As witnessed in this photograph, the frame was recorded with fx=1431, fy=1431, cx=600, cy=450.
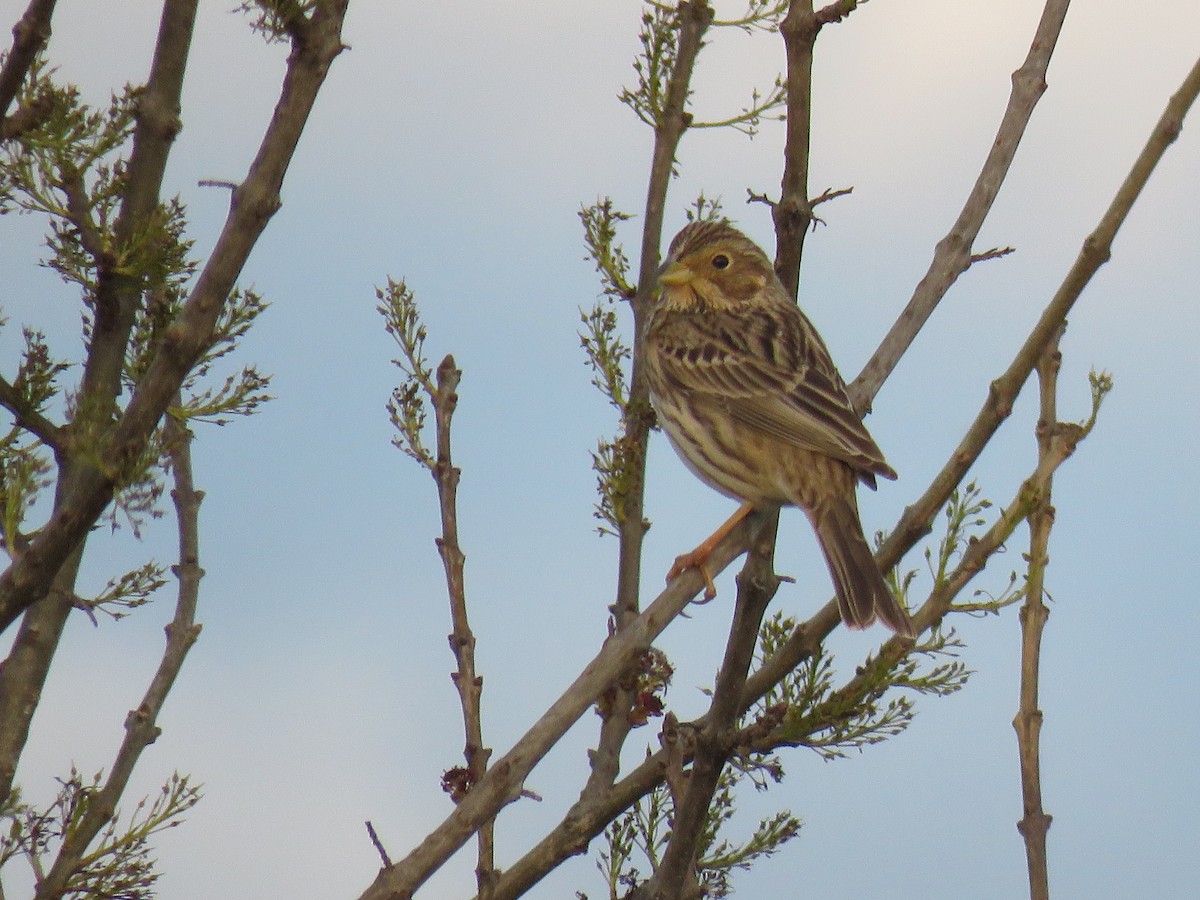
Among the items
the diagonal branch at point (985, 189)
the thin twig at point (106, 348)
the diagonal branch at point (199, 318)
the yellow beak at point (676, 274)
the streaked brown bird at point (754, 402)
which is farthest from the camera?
the yellow beak at point (676, 274)

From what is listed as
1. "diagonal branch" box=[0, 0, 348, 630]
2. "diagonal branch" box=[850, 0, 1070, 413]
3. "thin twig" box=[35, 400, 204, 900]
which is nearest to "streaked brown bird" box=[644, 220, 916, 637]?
"diagonal branch" box=[850, 0, 1070, 413]

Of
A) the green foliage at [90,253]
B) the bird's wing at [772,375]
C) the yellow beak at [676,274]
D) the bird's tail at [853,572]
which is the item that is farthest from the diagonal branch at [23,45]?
the yellow beak at [676,274]

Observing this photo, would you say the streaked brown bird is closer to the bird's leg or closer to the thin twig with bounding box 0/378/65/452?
the bird's leg

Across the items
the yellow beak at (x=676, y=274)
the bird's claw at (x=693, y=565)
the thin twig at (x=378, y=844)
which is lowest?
the thin twig at (x=378, y=844)

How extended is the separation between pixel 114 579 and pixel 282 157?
1642 millimetres

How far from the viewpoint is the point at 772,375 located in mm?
5902

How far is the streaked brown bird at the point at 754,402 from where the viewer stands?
5.25 metres

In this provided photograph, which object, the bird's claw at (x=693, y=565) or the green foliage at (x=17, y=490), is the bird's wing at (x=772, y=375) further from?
the green foliage at (x=17, y=490)

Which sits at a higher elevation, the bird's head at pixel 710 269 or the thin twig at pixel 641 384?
the bird's head at pixel 710 269

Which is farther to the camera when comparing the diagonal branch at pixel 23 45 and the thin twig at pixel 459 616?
the thin twig at pixel 459 616

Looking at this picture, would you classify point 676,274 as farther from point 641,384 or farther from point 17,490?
point 17,490

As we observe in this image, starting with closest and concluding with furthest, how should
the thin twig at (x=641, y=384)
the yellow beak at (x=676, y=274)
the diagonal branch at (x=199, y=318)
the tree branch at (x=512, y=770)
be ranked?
the diagonal branch at (x=199, y=318)
the tree branch at (x=512, y=770)
the thin twig at (x=641, y=384)
the yellow beak at (x=676, y=274)

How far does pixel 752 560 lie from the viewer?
381cm

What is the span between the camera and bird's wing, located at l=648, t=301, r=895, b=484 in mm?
5305
